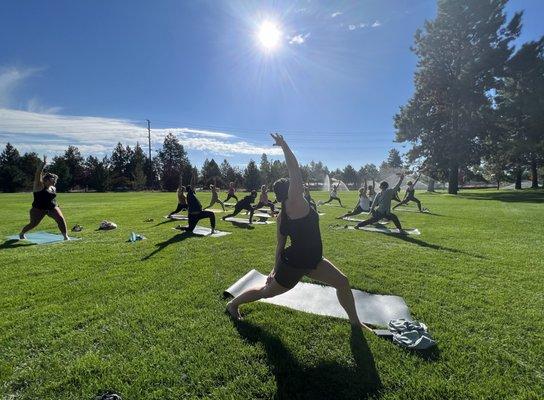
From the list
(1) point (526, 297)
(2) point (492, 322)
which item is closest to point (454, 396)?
(2) point (492, 322)

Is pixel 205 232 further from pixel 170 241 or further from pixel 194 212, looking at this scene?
pixel 170 241

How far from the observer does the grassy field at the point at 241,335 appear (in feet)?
10.0

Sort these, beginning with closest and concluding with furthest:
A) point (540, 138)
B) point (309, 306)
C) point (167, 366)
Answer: point (167, 366) < point (309, 306) < point (540, 138)

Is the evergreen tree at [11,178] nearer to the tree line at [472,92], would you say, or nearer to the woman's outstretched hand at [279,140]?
the tree line at [472,92]

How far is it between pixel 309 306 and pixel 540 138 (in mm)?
42033

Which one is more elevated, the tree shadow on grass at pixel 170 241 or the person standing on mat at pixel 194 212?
the person standing on mat at pixel 194 212

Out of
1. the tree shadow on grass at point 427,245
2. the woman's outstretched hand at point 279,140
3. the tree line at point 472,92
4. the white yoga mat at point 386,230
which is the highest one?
the tree line at point 472,92

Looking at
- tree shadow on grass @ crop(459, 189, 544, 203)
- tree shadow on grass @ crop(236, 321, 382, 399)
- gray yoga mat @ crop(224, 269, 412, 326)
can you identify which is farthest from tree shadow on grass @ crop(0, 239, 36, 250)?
tree shadow on grass @ crop(459, 189, 544, 203)

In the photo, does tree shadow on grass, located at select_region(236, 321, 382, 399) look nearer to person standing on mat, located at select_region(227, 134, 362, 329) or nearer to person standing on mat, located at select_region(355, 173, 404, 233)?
person standing on mat, located at select_region(227, 134, 362, 329)

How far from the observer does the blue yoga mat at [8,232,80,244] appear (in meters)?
9.75

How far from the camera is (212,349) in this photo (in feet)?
12.0

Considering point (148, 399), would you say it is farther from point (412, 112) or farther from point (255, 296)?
point (412, 112)

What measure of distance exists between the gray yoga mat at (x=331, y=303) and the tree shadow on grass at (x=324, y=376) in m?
0.87

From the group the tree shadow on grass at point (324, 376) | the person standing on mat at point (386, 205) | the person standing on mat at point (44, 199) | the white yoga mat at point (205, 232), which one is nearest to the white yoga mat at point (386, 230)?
the person standing on mat at point (386, 205)
